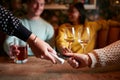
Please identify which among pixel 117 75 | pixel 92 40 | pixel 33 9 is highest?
pixel 33 9

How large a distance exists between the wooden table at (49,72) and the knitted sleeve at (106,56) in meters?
0.07

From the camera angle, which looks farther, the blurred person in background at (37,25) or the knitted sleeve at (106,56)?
the blurred person in background at (37,25)

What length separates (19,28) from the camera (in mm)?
1173

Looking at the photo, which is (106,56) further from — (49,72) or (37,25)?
(37,25)

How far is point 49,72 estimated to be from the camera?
4.38ft

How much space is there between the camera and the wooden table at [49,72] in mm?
1239

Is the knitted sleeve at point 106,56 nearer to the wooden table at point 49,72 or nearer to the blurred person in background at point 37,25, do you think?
the wooden table at point 49,72

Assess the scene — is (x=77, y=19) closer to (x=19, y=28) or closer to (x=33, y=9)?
(x=33, y=9)

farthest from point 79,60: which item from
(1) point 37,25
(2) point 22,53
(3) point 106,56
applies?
(1) point 37,25

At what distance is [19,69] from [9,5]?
7.26 ft

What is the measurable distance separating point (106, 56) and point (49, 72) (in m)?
0.32

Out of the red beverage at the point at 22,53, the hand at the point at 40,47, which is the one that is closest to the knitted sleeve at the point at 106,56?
the hand at the point at 40,47

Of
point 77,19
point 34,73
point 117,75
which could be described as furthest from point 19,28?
point 77,19

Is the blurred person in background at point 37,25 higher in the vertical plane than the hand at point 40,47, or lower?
lower
